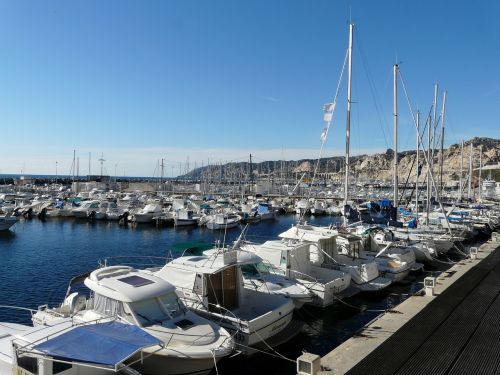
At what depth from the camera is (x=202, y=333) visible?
12.1 m

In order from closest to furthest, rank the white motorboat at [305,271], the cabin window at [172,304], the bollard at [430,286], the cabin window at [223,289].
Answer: the cabin window at [172,304] → the cabin window at [223,289] → the bollard at [430,286] → the white motorboat at [305,271]

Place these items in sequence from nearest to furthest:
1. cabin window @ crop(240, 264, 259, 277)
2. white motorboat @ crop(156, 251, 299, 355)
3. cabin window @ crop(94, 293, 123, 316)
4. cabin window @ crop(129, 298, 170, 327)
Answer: cabin window @ crop(129, 298, 170, 327) → cabin window @ crop(94, 293, 123, 316) → white motorboat @ crop(156, 251, 299, 355) → cabin window @ crop(240, 264, 259, 277)

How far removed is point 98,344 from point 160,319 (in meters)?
3.04

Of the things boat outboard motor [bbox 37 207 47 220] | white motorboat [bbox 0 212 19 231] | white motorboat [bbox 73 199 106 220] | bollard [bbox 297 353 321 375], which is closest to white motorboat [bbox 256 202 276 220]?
white motorboat [bbox 73 199 106 220]

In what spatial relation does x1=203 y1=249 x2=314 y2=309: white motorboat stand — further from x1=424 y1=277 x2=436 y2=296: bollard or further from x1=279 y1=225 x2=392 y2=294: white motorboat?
x1=424 y1=277 x2=436 y2=296: bollard

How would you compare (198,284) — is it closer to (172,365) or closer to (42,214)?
(172,365)

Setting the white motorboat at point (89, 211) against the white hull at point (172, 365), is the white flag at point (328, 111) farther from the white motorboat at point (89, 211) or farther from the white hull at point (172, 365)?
the white motorboat at point (89, 211)

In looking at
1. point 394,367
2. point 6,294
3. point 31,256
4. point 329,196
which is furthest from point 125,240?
point 329,196

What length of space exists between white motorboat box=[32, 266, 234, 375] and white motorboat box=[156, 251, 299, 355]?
4.53 feet

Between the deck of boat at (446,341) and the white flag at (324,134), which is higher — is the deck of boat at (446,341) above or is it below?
below

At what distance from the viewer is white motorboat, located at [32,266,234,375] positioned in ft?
36.5

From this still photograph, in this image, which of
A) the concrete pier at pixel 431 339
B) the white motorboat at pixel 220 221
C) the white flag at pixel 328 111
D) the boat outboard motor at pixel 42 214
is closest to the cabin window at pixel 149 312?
the concrete pier at pixel 431 339

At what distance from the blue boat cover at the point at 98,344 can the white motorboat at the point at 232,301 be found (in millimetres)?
4281

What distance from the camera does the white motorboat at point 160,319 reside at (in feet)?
36.5
